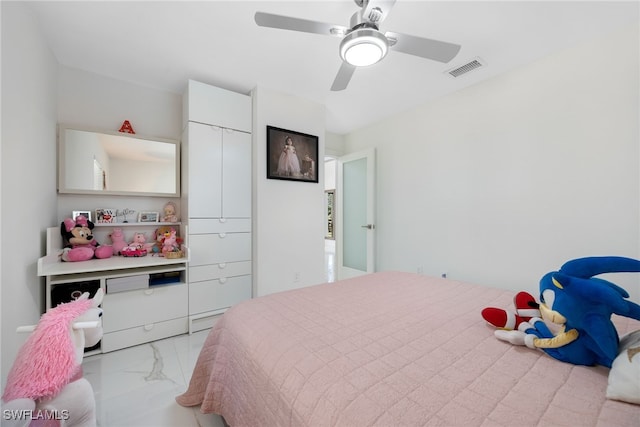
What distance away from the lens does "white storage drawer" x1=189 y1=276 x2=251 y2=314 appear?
2.41 m

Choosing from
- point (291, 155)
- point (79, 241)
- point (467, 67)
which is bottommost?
point (79, 241)

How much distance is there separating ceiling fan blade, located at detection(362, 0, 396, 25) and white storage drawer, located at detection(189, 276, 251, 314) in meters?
2.44

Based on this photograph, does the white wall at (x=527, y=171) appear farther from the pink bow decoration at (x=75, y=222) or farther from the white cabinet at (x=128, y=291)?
the pink bow decoration at (x=75, y=222)

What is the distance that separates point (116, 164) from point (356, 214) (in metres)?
2.99

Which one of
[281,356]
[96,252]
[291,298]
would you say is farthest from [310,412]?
[96,252]

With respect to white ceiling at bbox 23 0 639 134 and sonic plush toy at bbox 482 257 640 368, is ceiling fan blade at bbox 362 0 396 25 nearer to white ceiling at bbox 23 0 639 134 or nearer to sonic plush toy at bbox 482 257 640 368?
white ceiling at bbox 23 0 639 134

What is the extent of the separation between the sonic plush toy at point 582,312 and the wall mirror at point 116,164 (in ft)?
9.62

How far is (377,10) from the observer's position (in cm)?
131

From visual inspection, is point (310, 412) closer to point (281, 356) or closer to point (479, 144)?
point (281, 356)

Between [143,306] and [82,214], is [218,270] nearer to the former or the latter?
[143,306]

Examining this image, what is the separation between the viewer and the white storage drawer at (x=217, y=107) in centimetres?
242

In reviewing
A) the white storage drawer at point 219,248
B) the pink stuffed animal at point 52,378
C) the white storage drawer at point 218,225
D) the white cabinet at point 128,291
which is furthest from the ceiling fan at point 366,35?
the white cabinet at point 128,291

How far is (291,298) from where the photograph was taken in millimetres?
1463

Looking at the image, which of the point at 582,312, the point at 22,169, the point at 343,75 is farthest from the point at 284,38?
the point at 582,312
